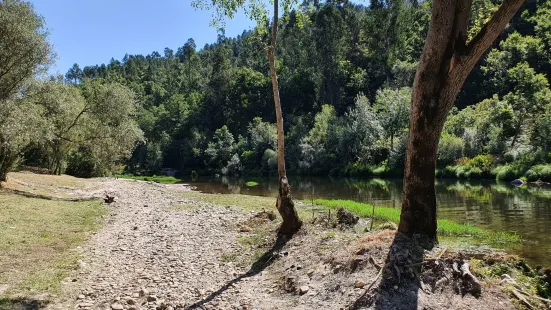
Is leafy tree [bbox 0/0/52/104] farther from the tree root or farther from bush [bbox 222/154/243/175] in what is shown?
bush [bbox 222/154/243/175]

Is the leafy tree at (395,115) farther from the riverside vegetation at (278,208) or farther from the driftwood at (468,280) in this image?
the driftwood at (468,280)

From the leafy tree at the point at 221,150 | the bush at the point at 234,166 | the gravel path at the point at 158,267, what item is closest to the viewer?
the gravel path at the point at 158,267

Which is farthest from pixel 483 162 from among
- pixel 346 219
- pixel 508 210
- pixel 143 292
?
pixel 143 292

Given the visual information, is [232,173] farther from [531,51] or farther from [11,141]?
[11,141]

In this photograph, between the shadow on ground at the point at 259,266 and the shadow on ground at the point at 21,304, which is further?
the shadow on ground at the point at 259,266

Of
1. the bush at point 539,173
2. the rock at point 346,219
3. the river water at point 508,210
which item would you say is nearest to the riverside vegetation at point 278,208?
the rock at point 346,219

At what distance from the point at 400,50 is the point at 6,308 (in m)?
114

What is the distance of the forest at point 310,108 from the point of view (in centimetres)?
3116

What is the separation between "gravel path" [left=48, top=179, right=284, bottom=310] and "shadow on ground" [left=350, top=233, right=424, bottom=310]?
A: 2.92m

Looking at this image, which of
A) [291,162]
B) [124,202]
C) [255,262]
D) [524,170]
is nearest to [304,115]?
[291,162]

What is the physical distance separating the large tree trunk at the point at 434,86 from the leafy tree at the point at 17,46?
24310mm

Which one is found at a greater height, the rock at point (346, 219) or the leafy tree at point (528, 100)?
the leafy tree at point (528, 100)

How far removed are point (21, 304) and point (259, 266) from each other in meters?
6.25

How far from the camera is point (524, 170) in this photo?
51.6 meters
